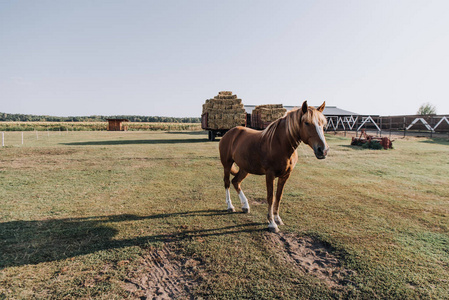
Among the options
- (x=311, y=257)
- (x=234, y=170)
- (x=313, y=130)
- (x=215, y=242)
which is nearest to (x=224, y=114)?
(x=234, y=170)

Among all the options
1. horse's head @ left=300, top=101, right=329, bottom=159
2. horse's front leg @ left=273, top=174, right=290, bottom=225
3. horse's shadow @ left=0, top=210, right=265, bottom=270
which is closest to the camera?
horse's shadow @ left=0, top=210, right=265, bottom=270

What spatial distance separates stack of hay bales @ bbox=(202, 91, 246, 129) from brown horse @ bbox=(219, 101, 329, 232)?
50.4ft

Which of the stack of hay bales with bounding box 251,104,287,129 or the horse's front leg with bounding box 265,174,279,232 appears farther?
the stack of hay bales with bounding box 251,104,287,129

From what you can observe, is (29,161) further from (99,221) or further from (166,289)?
(166,289)

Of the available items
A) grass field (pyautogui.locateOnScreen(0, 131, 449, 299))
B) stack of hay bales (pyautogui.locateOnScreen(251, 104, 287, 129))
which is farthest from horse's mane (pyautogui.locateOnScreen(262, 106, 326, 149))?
stack of hay bales (pyautogui.locateOnScreen(251, 104, 287, 129))

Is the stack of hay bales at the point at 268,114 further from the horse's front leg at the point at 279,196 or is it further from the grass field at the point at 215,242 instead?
the horse's front leg at the point at 279,196

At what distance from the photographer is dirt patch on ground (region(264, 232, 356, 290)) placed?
2842 mm

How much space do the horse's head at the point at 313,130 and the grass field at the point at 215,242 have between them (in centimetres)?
157

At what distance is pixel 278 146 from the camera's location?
389cm

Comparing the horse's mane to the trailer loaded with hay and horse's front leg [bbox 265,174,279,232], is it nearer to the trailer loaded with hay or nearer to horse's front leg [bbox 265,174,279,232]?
horse's front leg [bbox 265,174,279,232]

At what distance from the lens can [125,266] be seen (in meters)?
3.01

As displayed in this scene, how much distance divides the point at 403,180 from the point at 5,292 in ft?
32.6

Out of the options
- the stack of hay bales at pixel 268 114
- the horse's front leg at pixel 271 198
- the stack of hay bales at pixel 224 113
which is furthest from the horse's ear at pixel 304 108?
the stack of hay bales at pixel 268 114

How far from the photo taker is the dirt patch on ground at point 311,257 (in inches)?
112
